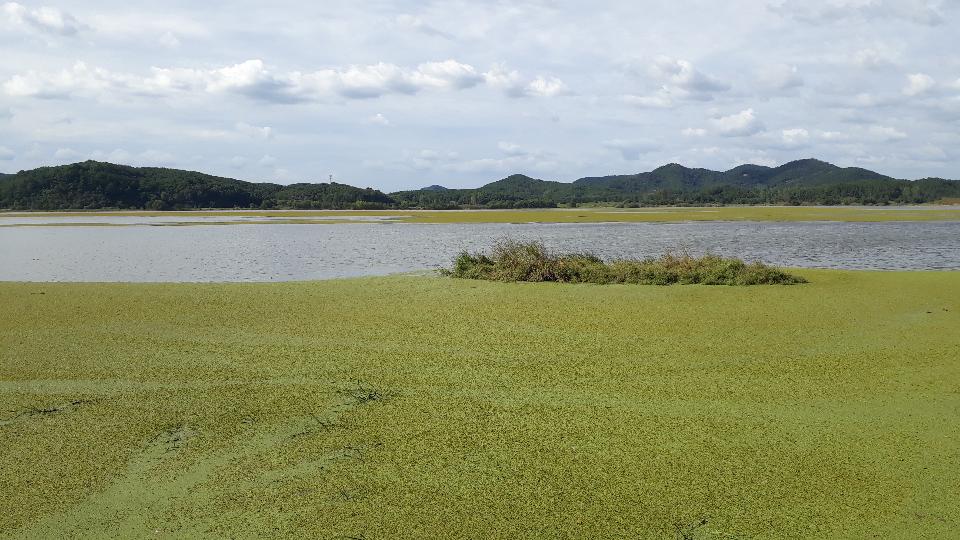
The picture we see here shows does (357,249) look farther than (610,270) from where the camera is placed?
Yes

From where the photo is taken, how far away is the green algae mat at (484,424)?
4.36 meters

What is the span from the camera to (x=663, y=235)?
35219 millimetres

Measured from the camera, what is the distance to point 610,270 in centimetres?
1582

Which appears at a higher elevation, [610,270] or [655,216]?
[610,270]

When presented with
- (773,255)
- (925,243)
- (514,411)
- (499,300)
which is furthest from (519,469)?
(925,243)

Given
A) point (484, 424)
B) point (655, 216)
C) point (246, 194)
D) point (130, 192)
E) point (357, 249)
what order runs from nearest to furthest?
point (484, 424) < point (357, 249) < point (655, 216) < point (130, 192) < point (246, 194)

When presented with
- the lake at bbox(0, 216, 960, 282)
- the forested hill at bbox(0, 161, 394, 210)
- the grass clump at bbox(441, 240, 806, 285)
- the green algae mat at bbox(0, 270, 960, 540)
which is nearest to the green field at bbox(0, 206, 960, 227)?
the lake at bbox(0, 216, 960, 282)

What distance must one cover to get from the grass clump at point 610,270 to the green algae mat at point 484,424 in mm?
3150

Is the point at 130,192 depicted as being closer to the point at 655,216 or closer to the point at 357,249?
the point at 655,216

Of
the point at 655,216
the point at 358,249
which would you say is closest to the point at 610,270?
the point at 358,249

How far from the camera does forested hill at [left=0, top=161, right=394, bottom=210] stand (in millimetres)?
86562

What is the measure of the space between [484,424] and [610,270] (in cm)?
1023

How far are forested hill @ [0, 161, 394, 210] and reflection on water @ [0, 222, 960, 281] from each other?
52532mm

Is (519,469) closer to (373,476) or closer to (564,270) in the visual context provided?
(373,476)
